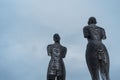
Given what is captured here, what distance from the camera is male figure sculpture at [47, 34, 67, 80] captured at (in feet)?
43.9

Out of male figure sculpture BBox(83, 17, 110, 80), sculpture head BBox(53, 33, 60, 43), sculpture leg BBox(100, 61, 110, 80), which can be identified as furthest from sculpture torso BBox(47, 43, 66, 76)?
sculpture leg BBox(100, 61, 110, 80)

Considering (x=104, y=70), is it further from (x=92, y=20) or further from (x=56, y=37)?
(x=56, y=37)

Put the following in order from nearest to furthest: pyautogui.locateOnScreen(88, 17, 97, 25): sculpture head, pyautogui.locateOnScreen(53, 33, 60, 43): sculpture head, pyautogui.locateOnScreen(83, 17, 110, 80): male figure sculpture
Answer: pyautogui.locateOnScreen(83, 17, 110, 80): male figure sculpture, pyautogui.locateOnScreen(88, 17, 97, 25): sculpture head, pyautogui.locateOnScreen(53, 33, 60, 43): sculpture head

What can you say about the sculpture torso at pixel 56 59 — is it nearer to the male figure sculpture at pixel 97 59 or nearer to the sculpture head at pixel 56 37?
the sculpture head at pixel 56 37

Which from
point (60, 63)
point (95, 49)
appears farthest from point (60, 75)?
point (95, 49)

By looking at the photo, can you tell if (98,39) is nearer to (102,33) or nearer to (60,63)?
(102,33)

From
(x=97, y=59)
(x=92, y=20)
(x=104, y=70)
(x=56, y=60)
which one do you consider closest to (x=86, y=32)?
(x=92, y=20)

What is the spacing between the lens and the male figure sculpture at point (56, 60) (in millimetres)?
13375

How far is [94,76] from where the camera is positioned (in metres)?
11.9

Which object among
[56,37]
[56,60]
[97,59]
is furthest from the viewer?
[56,37]

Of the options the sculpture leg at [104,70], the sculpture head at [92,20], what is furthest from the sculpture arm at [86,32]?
the sculpture leg at [104,70]

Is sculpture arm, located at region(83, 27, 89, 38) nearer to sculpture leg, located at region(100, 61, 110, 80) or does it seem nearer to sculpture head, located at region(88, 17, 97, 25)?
sculpture head, located at region(88, 17, 97, 25)

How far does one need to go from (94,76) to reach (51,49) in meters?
2.71

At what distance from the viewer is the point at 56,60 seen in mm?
13633
